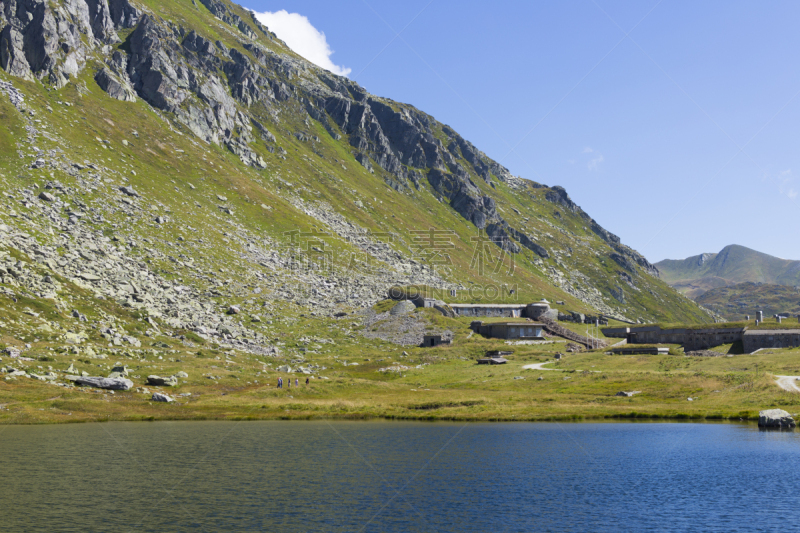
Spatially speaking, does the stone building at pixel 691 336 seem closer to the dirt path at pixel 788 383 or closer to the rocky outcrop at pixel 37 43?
the dirt path at pixel 788 383

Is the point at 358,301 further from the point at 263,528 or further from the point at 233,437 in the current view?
the point at 263,528

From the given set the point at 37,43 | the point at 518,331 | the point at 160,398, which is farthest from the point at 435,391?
the point at 37,43

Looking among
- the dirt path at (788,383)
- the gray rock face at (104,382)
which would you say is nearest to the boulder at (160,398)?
the gray rock face at (104,382)

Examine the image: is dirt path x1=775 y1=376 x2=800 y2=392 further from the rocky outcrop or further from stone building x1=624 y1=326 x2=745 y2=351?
the rocky outcrop

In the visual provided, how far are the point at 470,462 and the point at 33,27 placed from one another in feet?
689

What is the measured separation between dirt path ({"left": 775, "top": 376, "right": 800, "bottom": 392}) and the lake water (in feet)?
61.1

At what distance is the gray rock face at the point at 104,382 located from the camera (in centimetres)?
8031

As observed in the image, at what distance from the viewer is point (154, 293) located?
398ft

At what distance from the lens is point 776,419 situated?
63438mm

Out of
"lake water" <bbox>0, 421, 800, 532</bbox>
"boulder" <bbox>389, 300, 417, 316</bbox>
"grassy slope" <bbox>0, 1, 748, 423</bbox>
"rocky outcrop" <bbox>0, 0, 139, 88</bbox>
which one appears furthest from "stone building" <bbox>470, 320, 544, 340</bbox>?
"rocky outcrop" <bbox>0, 0, 139, 88</bbox>

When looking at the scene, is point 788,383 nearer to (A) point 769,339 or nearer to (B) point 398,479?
(A) point 769,339

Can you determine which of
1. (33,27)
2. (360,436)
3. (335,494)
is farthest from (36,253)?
(33,27)

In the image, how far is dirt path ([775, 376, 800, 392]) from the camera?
77.4 m

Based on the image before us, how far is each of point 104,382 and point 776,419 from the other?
87.1m
